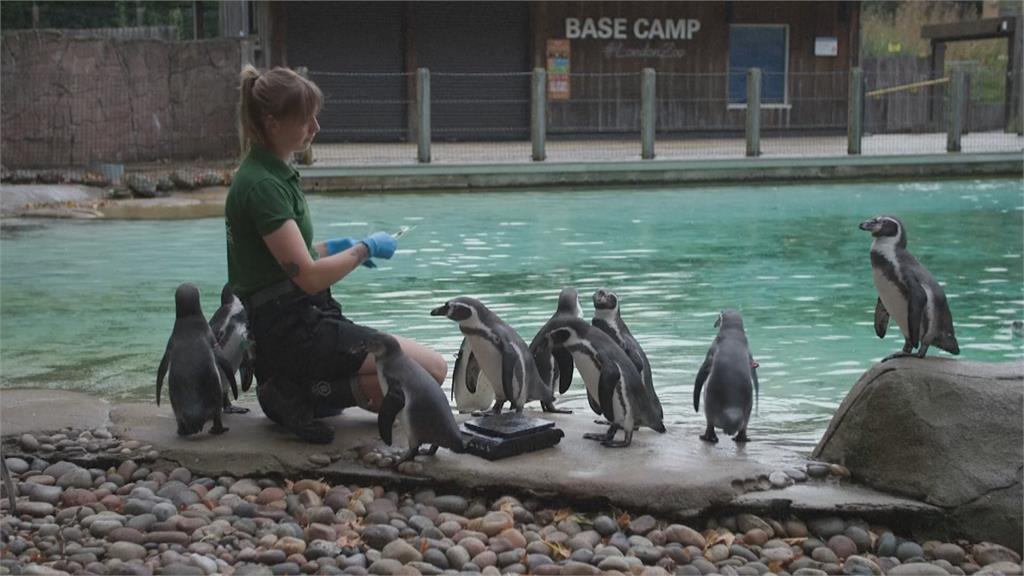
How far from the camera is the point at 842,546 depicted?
3.47m

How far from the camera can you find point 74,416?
4.50 meters

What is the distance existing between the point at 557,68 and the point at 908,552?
58.8ft

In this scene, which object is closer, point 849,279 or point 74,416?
point 74,416

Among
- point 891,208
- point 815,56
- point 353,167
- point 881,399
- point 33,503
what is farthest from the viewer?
point 815,56

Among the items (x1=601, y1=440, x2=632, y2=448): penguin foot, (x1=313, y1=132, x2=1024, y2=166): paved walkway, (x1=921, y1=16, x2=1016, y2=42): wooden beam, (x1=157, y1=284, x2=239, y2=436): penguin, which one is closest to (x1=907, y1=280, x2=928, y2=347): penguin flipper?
(x1=601, y1=440, x2=632, y2=448): penguin foot

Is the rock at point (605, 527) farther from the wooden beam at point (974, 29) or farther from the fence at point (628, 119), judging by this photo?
the wooden beam at point (974, 29)

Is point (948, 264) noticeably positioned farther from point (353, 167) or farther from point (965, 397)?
point (353, 167)

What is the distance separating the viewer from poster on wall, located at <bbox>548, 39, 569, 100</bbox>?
67.8 ft

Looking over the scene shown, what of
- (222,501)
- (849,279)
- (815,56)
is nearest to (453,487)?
(222,501)

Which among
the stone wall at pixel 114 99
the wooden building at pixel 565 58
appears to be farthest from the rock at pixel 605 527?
the wooden building at pixel 565 58

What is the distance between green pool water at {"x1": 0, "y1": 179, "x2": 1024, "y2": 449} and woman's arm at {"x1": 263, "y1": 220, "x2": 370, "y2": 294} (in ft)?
6.36

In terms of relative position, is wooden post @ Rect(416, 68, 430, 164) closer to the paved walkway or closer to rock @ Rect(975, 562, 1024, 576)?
the paved walkway

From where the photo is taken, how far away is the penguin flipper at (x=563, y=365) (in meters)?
4.57

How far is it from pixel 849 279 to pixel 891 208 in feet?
17.8
